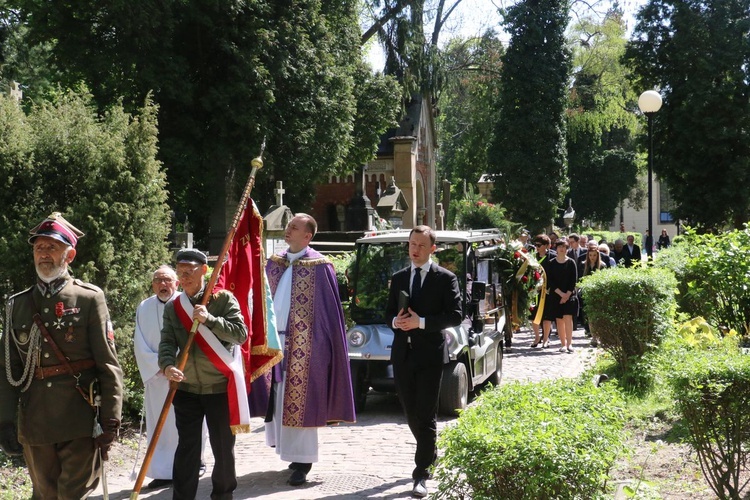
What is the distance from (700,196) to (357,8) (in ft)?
58.3

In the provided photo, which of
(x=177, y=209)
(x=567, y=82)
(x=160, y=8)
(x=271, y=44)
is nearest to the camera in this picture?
(x=160, y=8)

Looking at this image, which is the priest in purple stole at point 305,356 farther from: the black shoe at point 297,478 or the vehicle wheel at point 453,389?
the vehicle wheel at point 453,389

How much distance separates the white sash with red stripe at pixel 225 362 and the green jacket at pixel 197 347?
0.04 metres

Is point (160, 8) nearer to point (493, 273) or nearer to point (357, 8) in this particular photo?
point (357, 8)

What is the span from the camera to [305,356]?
7379mm

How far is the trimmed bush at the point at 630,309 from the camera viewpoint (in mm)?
10406

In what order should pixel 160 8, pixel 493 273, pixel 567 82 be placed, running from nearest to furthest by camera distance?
pixel 493 273, pixel 160 8, pixel 567 82

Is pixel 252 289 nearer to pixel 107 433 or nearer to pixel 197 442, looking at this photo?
pixel 197 442

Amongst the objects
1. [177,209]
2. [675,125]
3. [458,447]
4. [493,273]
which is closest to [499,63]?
[675,125]

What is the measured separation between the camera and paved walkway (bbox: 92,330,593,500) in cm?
675

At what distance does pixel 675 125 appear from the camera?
3847 cm

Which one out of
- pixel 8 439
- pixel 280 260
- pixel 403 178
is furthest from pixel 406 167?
pixel 8 439

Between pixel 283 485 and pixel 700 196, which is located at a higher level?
pixel 700 196

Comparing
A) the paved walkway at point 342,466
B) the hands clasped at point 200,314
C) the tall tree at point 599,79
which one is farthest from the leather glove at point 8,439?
the tall tree at point 599,79
